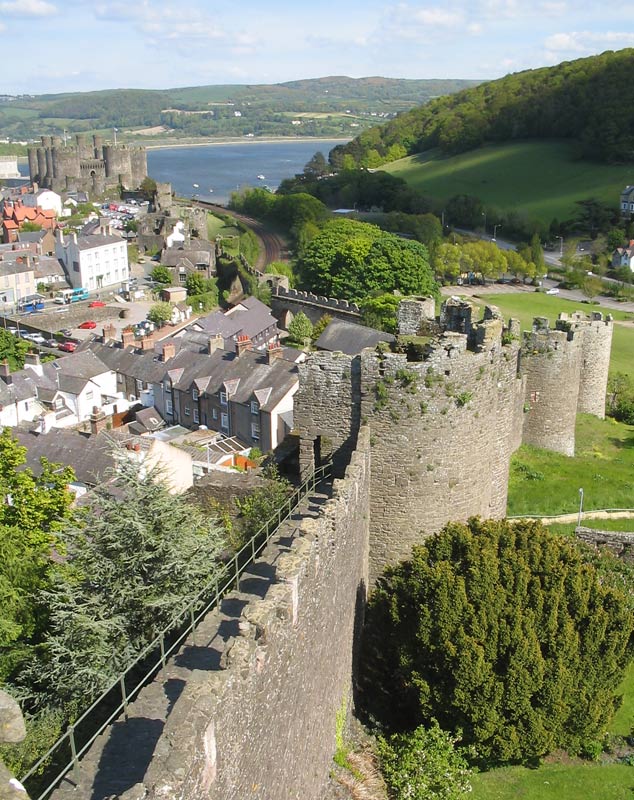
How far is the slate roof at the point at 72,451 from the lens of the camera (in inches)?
1081

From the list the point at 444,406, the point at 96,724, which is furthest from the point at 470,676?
the point at 96,724

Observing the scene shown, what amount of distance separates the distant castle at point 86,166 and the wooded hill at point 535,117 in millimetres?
46354

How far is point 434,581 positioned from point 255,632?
5056 millimetres

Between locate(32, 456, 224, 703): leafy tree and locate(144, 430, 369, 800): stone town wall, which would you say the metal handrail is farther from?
locate(144, 430, 369, 800): stone town wall

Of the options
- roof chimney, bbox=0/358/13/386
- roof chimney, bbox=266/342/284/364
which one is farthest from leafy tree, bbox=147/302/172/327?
roof chimney, bbox=266/342/284/364

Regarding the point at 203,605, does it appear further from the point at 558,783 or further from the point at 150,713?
the point at 558,783

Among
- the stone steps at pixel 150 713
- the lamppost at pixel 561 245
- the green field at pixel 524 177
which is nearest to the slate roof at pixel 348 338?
the stone steps at pixel 150 713

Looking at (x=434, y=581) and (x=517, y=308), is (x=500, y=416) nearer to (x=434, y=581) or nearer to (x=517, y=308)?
(x=434, y=581)

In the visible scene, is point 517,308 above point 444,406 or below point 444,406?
below

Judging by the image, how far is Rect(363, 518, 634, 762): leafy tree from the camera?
11609 millimetres

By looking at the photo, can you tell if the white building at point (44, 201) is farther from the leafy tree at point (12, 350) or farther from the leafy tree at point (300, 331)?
the leafy tree at point (300, 331)

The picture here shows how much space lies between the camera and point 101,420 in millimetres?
32406

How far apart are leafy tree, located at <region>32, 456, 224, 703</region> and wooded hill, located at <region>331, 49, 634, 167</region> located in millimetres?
129019

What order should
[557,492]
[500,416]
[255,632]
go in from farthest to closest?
[557,492] → [500,416] → [255,632]
